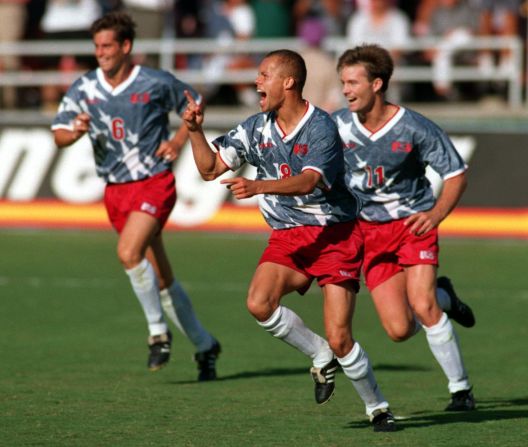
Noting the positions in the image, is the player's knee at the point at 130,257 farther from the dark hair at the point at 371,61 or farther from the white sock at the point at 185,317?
the dark hair at the point at 371,61

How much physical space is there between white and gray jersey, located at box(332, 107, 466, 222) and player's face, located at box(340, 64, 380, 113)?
0.74ft

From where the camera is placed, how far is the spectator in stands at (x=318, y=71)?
17469mm

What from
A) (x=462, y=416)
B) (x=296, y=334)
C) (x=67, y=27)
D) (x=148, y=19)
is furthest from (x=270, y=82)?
(x=67, y=27)

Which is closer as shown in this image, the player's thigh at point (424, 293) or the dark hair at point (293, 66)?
the dark hair at point (293, 66)

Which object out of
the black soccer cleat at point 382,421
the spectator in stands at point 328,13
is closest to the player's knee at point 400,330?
the black soccer cleat at point 382,421

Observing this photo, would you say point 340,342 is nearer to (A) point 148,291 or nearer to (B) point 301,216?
(B) point 301,216

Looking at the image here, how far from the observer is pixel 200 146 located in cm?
772

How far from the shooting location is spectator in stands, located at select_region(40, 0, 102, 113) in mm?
19234

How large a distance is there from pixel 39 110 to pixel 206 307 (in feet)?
25.9

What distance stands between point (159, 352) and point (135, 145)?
5.29ft

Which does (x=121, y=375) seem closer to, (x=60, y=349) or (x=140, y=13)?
(x=60, y=349)

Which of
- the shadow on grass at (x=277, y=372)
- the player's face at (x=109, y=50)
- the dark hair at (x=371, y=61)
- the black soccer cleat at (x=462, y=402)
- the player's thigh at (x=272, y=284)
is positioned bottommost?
the shadow on grass at (x=277, y=372)

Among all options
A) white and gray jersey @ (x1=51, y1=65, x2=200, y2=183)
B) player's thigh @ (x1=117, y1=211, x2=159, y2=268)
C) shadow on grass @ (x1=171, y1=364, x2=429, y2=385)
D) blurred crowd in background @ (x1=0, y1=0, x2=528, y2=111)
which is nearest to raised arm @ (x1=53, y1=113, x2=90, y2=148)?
white and gray jersey @ (x1=51, y1=65, x2=200, y2=183)

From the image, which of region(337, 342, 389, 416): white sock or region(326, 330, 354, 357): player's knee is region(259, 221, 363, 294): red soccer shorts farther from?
region(337, 342, 389, 416): white sock
